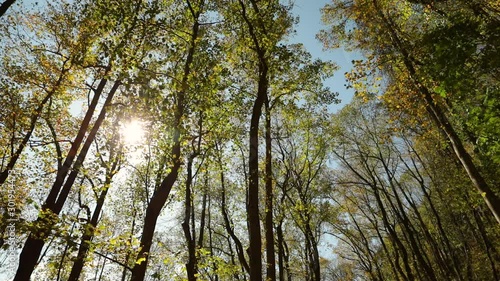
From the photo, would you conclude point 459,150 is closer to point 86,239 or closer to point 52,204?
point 86,239

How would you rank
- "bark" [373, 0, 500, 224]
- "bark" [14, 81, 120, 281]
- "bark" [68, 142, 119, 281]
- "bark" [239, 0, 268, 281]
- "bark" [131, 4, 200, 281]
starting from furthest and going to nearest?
1. "bark" [14, 81, 120, 281]
2. "bark" [373, 0, 500, 224]
3. "bark" [239, 0, 268, 281]
4. "bark" [131, 4, 200, 281]
5. "bark" [68, 142, 119, 281]

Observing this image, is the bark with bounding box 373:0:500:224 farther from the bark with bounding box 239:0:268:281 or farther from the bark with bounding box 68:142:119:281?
the bark with bounding box 68:142:119:281

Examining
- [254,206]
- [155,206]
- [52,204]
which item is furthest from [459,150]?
[52,204]

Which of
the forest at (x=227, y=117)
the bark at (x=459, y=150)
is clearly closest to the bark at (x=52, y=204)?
the forest at (x=227, y=117)

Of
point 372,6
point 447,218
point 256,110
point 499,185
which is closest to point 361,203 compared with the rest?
point 447,218

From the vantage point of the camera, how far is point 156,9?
264 inches

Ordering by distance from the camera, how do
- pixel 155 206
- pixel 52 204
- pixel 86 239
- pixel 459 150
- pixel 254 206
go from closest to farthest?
pixel 86 239 < pixel 254 206 < pixel 155 206 < pixel 459 150 < pixel 52 204

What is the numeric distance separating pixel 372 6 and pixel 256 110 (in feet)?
28.6

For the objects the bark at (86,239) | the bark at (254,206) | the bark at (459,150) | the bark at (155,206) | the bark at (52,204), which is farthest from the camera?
the bark at (52,204)

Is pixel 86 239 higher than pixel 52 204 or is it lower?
lower

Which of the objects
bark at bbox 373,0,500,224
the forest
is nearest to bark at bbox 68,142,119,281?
the forest

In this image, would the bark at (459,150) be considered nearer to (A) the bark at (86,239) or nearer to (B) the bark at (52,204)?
(A) the bark at (86,239)

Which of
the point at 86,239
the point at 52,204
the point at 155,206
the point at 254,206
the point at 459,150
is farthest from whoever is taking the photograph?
the point at 52,204

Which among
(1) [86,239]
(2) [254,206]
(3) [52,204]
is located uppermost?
(3) [52,204]
